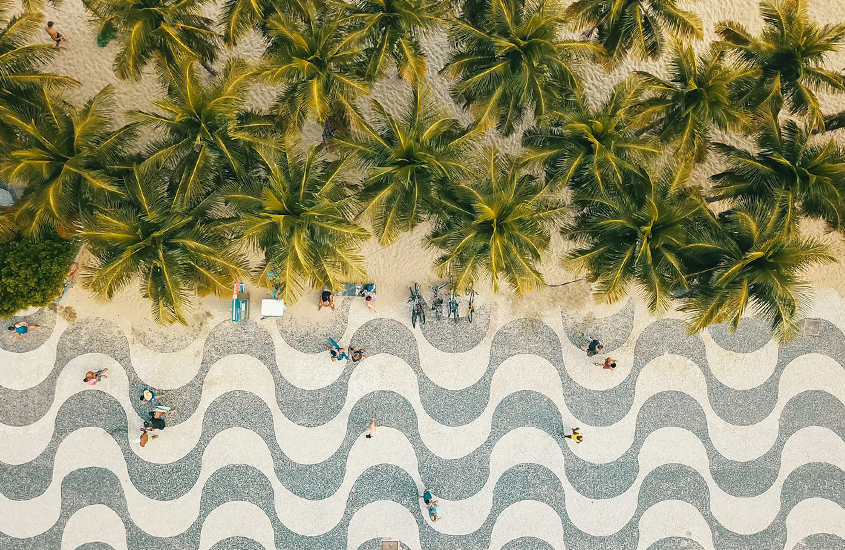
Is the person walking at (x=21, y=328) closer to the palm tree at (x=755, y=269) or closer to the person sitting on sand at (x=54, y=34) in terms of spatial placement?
the person sitting on sand at (x=54, y=34)

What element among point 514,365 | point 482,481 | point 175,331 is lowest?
point 175,331

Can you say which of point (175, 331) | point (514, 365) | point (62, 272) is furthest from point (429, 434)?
point (62, 272)

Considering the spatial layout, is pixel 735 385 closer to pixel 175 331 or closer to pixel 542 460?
pixel 542 460

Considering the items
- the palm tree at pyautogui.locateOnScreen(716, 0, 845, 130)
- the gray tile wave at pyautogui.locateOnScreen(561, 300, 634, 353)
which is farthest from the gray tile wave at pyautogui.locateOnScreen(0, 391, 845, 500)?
the palm tree at pyautogui.locateOnScreen(716, 0, 845, 130)

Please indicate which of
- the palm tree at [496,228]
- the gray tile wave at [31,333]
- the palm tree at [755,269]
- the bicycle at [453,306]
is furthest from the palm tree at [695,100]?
the gray tile wave at [31,333]

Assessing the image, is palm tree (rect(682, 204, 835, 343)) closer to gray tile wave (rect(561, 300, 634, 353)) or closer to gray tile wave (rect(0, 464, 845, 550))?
gray tile wave (rect(561, 300, 634, 353))
